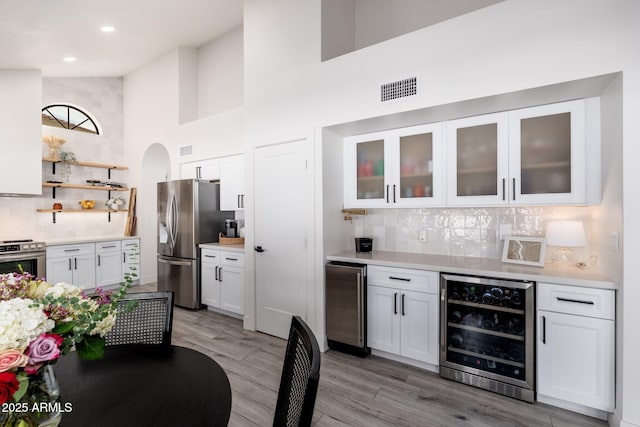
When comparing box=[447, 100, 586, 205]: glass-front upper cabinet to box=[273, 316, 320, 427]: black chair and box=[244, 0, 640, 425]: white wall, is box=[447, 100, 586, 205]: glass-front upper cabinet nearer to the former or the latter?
box=[244, 0, 640, 425]: white wall

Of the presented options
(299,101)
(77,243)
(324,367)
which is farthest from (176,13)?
(324,367)

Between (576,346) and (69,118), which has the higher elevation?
(69,118)

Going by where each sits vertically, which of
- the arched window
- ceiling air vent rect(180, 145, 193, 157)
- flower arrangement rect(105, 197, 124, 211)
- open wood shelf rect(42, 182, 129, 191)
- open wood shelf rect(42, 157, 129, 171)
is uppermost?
the arched window

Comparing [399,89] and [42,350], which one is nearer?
[42,350]

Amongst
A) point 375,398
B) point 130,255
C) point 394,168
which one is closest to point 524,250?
point 394,168

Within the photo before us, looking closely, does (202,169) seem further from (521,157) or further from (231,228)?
(521,157)

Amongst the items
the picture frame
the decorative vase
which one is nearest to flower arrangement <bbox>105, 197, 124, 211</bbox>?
the decorative vase

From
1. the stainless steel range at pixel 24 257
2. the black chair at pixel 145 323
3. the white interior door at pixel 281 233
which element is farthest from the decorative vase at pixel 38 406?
the stainless steel range at pixel 24 257

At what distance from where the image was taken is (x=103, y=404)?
41.3 inches

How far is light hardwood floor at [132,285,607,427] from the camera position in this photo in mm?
2117

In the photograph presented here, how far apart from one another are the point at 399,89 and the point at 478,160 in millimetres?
883

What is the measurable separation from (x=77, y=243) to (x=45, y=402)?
5222mm

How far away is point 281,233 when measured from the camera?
137 inches

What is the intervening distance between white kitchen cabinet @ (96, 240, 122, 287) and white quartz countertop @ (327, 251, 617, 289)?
4.28 m
